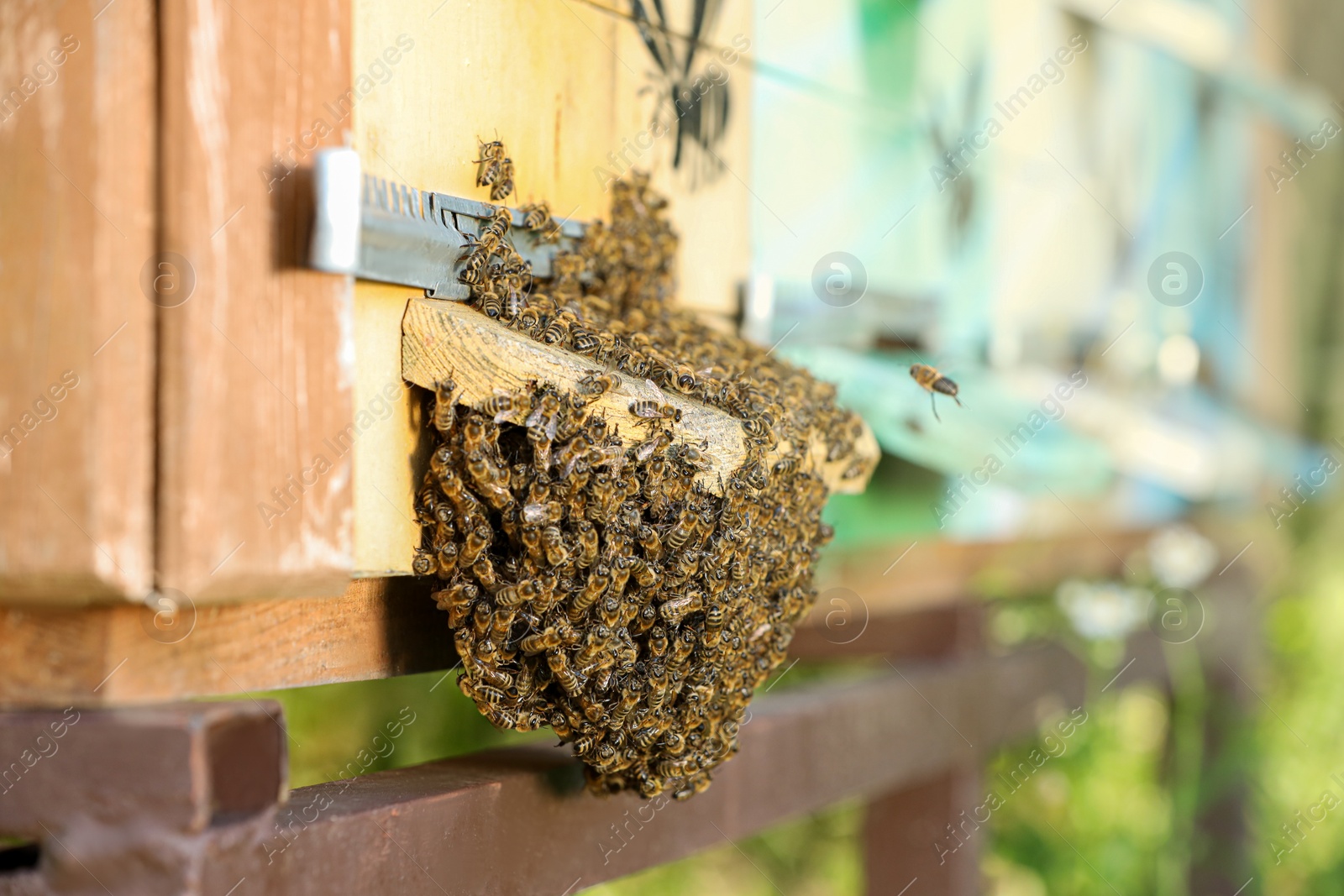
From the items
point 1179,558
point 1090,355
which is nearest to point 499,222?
point 1090,355

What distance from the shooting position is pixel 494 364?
175 cm

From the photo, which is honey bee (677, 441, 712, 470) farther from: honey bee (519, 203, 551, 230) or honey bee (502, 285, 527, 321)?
Answer: honey bee (519, 203, 551, 230)

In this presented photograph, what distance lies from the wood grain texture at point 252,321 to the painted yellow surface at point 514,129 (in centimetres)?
10

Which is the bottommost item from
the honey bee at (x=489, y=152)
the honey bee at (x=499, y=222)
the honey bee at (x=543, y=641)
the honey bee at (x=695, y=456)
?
the honey bee at (x=543, y=641)

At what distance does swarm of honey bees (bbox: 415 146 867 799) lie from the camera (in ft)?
5.80

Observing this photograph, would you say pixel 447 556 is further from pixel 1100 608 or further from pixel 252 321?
pixel 1100 608

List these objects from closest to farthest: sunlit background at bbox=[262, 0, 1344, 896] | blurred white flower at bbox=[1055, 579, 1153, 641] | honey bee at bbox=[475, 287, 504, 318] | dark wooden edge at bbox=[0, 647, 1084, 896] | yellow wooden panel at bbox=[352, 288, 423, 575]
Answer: dark wooden edge at bbox=[0, 647, 1084, 896] → yellow wooden panel at bbox=[352, 288, 423, 575] → honey bee at bbox=[475, 287, 504, 318] → sunlit background at bbox=[262, 0, 1344, 896] → blurred white flower at bbox=[1055, 579, 1153, 641]

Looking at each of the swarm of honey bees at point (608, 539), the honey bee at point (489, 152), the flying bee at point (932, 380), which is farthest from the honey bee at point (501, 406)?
the flying bee at point (932, 380)

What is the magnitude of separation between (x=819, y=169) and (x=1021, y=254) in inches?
62.8

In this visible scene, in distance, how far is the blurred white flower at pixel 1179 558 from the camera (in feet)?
19.8

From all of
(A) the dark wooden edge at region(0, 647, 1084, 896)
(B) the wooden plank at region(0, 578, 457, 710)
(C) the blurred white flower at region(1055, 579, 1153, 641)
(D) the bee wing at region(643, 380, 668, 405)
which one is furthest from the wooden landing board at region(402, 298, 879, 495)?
(C) the blurred white flower at region(1055, 579, 1153, 641)

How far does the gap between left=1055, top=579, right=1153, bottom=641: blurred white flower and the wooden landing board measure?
4.08 m

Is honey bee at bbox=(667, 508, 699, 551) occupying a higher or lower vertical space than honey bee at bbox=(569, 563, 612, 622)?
higher

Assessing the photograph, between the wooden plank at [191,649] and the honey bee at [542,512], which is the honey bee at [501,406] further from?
the wooden plank at [191,649]
